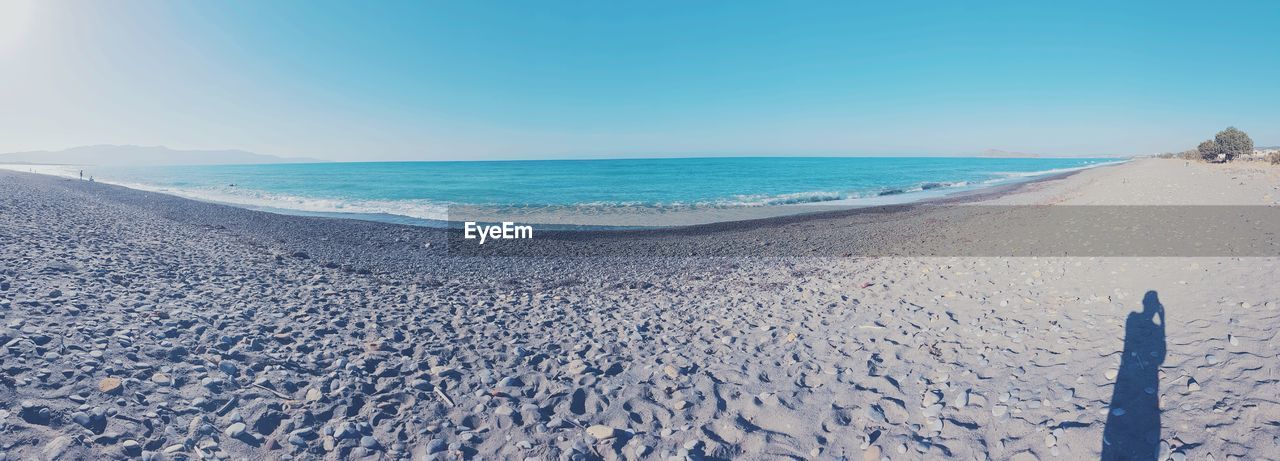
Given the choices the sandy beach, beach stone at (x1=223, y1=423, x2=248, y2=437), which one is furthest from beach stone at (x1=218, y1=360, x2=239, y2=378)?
beach stone at (x1=223, y1=423, x2=248, y2=437)

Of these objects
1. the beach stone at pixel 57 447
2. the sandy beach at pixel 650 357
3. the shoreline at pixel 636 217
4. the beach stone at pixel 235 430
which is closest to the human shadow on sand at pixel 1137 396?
the sandy beach at pixel 650 357

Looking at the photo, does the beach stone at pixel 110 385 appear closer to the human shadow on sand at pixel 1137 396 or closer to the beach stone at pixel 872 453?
the beach stone at pixel 872 453

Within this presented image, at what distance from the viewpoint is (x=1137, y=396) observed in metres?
4.38

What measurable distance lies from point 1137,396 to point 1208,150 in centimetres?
7935

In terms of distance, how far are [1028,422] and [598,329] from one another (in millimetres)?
4967

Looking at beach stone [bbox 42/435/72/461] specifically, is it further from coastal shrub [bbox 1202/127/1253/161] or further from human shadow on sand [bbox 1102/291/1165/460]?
coastal shrub [bbox 1202/127/1253/161]

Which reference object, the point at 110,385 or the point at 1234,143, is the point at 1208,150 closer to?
the point at 1234,143

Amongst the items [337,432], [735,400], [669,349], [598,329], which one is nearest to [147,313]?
[337,432]

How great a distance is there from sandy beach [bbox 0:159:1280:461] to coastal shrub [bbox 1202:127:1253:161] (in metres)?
63.0

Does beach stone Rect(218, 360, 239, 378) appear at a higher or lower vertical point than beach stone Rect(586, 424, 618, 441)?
higher

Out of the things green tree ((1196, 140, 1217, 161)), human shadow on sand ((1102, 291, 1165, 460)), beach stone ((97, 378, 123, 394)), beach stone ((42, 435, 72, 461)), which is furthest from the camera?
green tree ((1196, 140, 1217, 161))

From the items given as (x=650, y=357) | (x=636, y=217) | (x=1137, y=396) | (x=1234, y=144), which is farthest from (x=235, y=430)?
(x=1234, y=144)

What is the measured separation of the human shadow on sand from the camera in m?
3.73

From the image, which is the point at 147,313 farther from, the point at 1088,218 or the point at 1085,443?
the point at 1088,218
